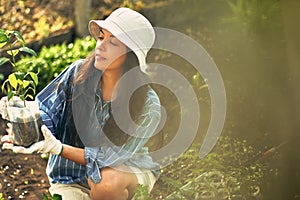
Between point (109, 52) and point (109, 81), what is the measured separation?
0.55ft

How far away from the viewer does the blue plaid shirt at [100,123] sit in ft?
9.06

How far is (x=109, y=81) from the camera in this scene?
275 centimetres

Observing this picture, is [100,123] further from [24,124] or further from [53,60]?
[53,60]

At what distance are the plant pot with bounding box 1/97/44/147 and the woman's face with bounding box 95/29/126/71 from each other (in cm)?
35

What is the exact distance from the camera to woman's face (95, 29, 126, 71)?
2.63m

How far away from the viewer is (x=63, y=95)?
280 centimetres

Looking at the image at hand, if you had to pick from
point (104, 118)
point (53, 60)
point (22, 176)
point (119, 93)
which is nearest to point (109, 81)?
point (119, 93)

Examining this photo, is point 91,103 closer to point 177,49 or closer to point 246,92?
point 246,92

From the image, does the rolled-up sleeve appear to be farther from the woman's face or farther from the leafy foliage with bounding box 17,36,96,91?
the leafy foliage with bounding box 17,36,96,91

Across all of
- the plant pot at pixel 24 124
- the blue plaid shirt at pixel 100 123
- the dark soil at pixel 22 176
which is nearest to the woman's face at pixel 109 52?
the blue plaid shirt at pixel 100 123

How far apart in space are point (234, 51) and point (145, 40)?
2.27 meters

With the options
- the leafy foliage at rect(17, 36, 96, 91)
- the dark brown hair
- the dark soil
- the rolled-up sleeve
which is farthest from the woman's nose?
the leafy foliage at rect(17, 36, 96, 91)

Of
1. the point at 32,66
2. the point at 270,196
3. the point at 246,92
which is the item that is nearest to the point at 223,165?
the point at 270,196

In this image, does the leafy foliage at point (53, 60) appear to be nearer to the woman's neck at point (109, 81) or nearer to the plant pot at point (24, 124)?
the woman's neck at point (109, 81)
